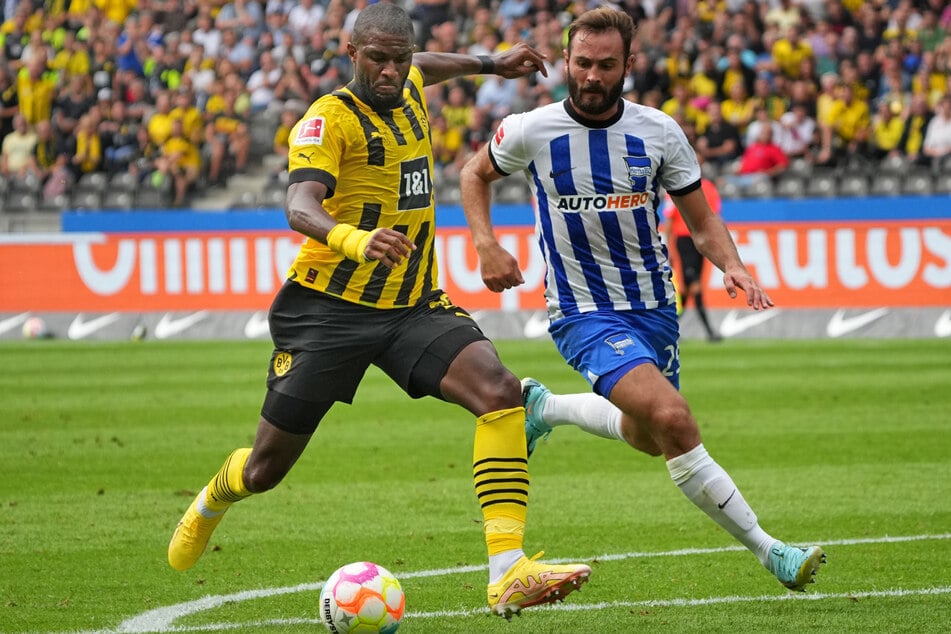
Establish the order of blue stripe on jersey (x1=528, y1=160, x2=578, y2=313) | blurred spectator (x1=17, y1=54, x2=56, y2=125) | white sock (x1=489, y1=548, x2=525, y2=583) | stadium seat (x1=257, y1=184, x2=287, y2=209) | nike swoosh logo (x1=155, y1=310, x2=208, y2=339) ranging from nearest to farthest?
white sock (x1=489, y1=548, x2=525, y2=583) → blue stripe on jersey (x1=528, y1=160, x2=578, y2=313) → nike swoosh logo (x1=155, y1=310, x2=208, y2=339) → stadium seat (x1=257, y1=184, x2=287, y2=209) → blurred spectator (x1=17, y1=54, x2=56, y2=125)

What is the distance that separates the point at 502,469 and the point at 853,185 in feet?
46.8

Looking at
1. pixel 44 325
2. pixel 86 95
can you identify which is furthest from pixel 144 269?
pixel 86 95

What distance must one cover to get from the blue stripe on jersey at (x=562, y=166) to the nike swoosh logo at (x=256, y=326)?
14.1m

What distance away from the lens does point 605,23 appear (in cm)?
591

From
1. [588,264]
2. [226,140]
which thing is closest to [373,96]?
[588,264]

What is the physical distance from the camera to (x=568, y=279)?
6.25 m

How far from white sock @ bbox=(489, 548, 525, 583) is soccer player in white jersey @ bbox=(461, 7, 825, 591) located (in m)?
0.84

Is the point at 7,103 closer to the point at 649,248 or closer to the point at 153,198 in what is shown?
the point at 153,198

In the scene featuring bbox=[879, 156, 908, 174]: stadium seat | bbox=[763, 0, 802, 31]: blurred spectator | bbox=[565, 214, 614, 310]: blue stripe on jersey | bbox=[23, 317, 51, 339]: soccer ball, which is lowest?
bbox=[23, 317, 51, 339]: soccer ball

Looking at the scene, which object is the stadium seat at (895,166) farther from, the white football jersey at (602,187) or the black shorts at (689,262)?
the white football jersey at (602,187)

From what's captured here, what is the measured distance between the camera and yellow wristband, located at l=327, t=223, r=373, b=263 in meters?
5.11

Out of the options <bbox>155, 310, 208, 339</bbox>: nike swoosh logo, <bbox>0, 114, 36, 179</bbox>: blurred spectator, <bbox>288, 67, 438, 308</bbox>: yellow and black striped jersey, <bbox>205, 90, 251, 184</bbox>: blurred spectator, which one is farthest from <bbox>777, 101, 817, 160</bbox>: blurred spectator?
<bbox>288, 67, 438, 308</bbox>: yellow and black striped jersey

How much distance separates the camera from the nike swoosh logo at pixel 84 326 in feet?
67.9

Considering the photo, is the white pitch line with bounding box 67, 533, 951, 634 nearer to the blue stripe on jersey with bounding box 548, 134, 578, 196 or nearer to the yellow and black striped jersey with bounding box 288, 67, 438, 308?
the yellow and black striped jersey with bounding box 288, 67, 438, 308
